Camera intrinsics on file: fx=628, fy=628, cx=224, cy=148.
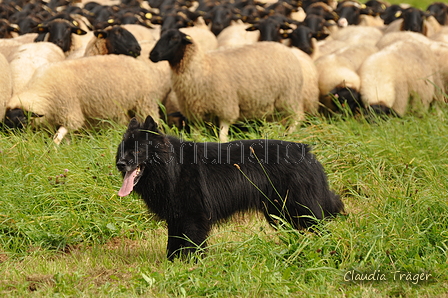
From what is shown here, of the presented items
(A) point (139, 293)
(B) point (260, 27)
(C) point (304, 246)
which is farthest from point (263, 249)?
(B) point (260, 27)

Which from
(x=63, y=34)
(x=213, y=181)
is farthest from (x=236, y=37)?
(x=213, y=181)

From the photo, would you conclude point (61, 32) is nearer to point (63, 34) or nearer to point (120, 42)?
point (63, 34)

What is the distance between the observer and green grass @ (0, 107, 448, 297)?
3.78m

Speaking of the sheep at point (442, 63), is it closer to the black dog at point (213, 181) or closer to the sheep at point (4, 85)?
the black dog at point (213, 181)

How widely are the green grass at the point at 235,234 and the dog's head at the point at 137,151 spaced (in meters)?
0.59

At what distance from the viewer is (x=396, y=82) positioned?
8.89m

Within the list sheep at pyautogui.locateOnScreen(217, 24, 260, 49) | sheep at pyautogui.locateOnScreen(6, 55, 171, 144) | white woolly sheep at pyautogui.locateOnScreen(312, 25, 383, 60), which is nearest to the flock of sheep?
sheep at pyautogui.locateOnScreen(6, 55, 171, 144)

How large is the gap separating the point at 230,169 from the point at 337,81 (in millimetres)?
5382

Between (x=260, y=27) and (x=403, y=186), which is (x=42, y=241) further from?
(x=260, y=27)

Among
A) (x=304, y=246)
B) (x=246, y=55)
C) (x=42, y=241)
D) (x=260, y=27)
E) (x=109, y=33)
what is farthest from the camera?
(x=260, y=27)

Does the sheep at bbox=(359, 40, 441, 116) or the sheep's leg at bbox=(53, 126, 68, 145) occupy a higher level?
the sheep at bbox=(359, 40, 441, 116)

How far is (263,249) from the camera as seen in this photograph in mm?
4113

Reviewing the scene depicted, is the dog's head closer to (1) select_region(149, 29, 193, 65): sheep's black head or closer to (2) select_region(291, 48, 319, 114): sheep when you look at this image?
(1) select_region(149, 29, 193, 65): sheep's black head

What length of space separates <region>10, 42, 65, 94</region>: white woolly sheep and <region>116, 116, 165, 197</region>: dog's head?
4.48 meters
